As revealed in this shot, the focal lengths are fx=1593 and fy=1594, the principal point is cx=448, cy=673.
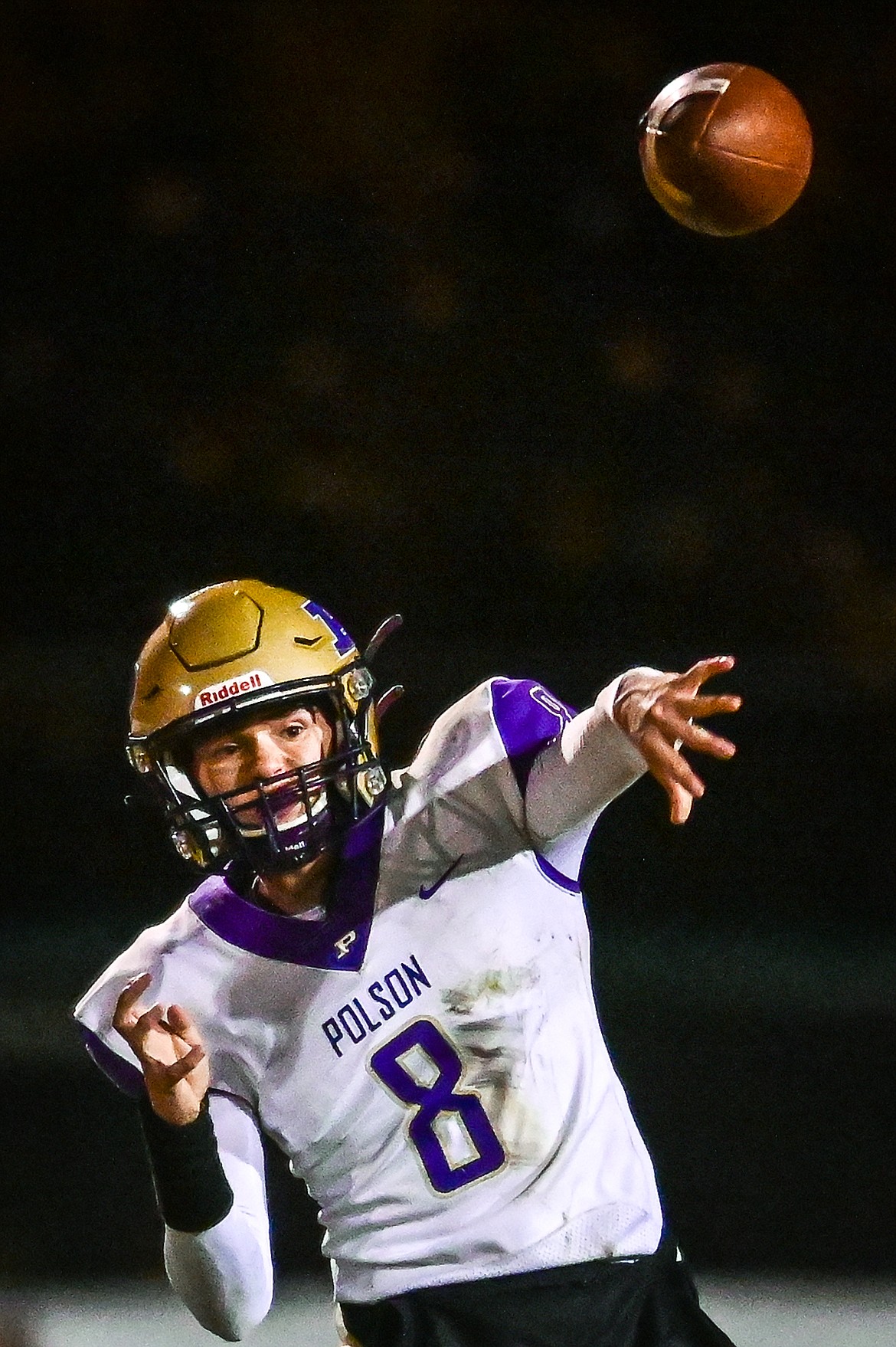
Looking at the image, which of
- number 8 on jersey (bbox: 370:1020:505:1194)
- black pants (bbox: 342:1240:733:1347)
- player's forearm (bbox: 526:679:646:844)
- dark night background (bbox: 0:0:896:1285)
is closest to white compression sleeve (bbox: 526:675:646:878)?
player's forearm (bbox: 526:679:646:844)

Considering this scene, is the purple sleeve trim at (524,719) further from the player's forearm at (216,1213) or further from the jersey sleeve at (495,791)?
the player's forearm at (216,1213)

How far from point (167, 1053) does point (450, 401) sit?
3155 mm

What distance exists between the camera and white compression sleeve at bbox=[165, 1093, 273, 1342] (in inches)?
66.1

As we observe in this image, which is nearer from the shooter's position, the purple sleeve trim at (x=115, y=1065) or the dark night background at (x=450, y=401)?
the purple sleeve trim at (x=115, y=1065)

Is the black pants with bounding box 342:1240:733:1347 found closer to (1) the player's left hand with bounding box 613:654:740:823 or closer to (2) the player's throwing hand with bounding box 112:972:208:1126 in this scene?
(2) the player's throwing hand with bounding box 112:972:208:1126

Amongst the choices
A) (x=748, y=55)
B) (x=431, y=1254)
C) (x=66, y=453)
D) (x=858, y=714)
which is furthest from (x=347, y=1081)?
(x=748, y=55)

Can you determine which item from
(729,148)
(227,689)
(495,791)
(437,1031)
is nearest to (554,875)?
(495,791)

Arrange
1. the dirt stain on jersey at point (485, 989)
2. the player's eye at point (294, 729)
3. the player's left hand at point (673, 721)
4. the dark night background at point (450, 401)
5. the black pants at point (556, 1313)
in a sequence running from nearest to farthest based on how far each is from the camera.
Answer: the player's left hand at point (673, 721)
the black pants at point (556, 1313)
the dirt stain on jersey at point (485, 989)
the player's eye at point (294, 729)
the dark night background at point (450, 401)

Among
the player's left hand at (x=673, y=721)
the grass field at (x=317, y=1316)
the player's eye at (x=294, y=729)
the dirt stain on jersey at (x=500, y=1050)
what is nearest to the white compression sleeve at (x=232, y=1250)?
the dirt stain on jersey at (x=500, y=1050)

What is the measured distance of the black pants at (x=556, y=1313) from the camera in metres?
1.63

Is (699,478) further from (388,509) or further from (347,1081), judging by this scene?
(347,1081)

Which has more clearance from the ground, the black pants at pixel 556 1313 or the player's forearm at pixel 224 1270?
the player's forearm at pixel 224 1270

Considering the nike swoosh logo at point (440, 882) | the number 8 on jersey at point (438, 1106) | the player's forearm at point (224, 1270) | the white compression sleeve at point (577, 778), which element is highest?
the white compression sleeve at point (577, 778)

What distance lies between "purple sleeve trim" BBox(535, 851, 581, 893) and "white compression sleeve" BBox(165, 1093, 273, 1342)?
1.41 ft
